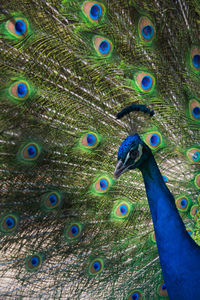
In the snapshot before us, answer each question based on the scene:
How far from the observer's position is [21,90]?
1.55 m

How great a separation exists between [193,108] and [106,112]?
47cm

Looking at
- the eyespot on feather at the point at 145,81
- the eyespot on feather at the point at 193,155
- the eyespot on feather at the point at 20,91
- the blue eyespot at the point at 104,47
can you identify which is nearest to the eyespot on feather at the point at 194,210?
the eyespot on feather at the point at 193,155

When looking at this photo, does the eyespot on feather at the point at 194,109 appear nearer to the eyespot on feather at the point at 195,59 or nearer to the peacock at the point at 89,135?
the peacock at the point at 89,135

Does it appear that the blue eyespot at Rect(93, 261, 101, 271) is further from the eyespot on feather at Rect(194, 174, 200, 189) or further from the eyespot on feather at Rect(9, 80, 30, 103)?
the eyespot on feather at Rect(9, 80, 30, 103)

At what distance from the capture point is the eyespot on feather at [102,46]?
1.55m

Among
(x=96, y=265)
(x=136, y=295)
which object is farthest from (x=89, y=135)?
(x=136, y=295)

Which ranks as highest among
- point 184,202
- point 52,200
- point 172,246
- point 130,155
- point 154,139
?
point 154,139

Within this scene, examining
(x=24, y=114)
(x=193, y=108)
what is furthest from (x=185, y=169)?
(x=24, y=114)

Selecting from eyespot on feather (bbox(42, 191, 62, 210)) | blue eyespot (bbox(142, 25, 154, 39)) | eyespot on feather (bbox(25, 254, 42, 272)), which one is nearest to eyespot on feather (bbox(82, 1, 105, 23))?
blue eyespot (bbox(142, 25, 154, 39))

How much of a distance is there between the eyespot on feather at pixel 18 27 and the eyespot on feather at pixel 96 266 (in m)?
1.30

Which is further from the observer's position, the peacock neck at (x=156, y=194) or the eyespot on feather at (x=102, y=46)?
the eyespot on feather at (x=102, y=46)

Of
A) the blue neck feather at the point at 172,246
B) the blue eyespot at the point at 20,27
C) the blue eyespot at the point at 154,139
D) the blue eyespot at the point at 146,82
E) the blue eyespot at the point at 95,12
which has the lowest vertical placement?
the blue neck feather at the point at 172,246

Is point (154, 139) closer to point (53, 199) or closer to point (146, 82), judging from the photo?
point (146, 82)

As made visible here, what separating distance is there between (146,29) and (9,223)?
1.25m
